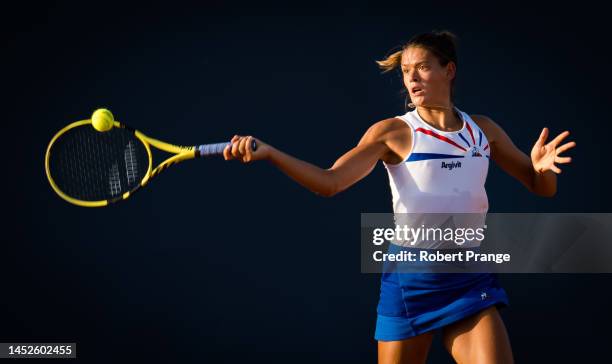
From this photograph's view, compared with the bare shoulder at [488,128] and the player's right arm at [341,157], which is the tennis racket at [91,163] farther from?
the bare shoulder at [488,128]

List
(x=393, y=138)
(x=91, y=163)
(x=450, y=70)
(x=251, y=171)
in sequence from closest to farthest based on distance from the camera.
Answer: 1. (x=393, y=138)
2. (x=450, y=70)
3. (x=91, y=163)
4. (x=251, y=171)

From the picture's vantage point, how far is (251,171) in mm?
4527

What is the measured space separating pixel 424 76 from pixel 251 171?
165cm

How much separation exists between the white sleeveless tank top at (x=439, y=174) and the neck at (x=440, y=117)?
0.16ft

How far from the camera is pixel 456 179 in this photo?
2971mm

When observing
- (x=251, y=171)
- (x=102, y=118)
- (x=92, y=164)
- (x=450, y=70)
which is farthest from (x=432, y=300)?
(x=251, y=171)

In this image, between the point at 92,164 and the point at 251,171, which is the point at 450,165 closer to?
the point at 92,164

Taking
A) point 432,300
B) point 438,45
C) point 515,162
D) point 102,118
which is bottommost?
point 432,300

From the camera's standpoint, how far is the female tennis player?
286cm

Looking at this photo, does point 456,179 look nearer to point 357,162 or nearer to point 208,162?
point 357,162

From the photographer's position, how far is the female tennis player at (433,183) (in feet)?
9.39

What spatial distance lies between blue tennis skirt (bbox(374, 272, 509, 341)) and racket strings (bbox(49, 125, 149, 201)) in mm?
1129

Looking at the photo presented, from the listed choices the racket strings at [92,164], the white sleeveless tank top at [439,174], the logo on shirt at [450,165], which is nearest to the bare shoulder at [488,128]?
the white sleeveless tank top at [439,174]

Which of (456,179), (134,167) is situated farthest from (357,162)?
(134,167)
